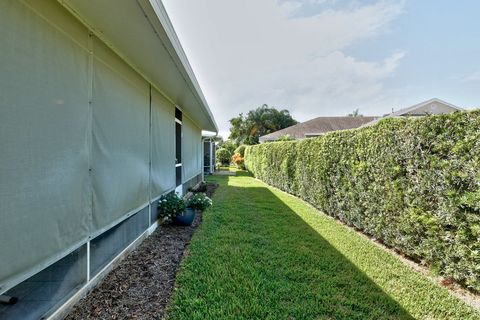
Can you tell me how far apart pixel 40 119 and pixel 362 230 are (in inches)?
219

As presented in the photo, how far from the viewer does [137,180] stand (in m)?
4.22

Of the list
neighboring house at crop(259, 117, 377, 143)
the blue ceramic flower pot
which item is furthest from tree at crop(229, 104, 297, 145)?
the blue ceramic flower pot

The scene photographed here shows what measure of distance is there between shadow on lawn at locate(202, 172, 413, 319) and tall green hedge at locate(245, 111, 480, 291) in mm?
954

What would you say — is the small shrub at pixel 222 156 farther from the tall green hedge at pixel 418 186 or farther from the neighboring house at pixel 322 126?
the tall green hedge at pixel 418 186

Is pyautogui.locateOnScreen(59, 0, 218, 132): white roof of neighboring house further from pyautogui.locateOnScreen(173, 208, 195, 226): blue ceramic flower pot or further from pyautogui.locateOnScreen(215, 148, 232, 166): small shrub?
pyautogui.locateOnScreen(215, 148, 232, 166): small shrub

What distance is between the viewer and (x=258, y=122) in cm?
4250

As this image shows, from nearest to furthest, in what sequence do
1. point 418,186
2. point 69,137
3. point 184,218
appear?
1. point 69,137
2. point 418,186
3. point 184,218

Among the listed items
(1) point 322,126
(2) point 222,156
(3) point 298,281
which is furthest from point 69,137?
(1) point 322,126

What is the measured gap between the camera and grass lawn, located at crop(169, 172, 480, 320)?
8.34 ft

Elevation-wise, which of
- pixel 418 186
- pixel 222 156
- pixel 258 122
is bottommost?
pixel 418 186

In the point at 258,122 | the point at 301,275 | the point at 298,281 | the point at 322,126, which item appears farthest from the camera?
the point at 258,122

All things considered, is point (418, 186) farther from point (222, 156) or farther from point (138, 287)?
point (222, 156)

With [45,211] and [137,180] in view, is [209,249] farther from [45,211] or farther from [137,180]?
[45,211]

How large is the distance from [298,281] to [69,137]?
3.00 m
